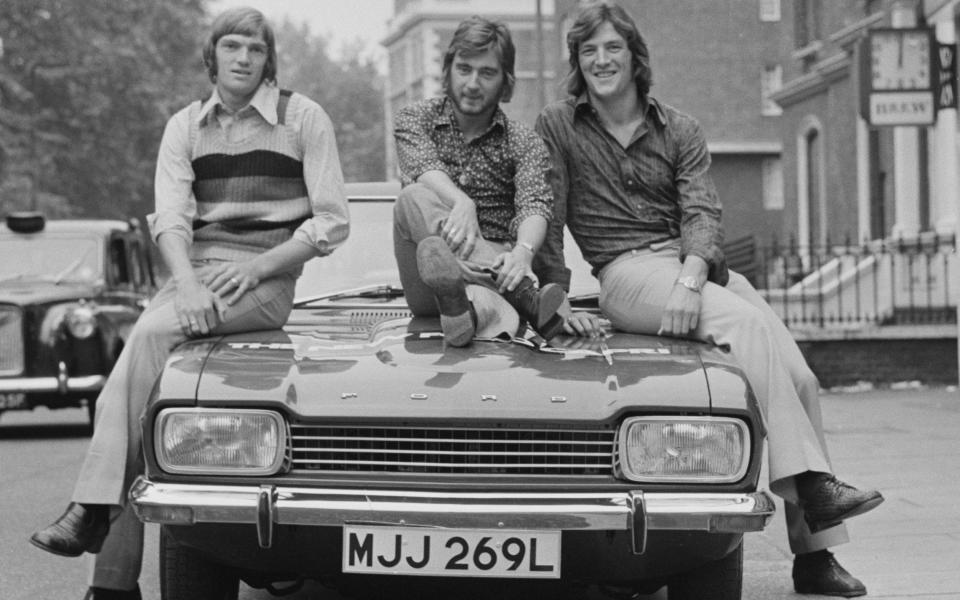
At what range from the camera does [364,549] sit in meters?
4.22

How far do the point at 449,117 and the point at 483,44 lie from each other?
307mm

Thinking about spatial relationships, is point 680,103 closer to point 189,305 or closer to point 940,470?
point 940,470

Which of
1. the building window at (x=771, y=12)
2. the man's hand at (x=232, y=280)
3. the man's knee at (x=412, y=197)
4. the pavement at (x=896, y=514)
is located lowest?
the pavement at (x=896, y=514)

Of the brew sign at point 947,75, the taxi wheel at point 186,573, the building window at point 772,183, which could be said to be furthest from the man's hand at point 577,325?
the building window at point 772,183

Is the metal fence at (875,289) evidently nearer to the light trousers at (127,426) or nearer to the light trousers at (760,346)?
the light trousers at (760,346)

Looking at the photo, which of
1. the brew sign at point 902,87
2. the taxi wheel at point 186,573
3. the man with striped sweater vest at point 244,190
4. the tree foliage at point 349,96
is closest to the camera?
the taxi wheel at point 186,573

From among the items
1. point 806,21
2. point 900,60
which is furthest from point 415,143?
point 806,21

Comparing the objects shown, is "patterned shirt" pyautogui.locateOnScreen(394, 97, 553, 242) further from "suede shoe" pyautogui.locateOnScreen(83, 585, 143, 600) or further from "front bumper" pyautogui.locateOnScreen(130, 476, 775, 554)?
"suede shoe" pyautogui.locateOnScreen(83, 585, 143, 600)

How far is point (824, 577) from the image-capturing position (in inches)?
219

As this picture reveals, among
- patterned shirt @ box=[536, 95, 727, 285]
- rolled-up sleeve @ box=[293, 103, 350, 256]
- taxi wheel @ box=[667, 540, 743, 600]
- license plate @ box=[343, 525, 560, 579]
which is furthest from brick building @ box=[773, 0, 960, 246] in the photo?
license plate @ box=[343, 525, 560, 579]

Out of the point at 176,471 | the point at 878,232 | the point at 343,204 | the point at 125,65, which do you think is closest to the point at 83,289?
the point at 343,204

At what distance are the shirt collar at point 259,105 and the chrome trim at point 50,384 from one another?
27.9ft

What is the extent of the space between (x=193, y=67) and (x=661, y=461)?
41.4 m

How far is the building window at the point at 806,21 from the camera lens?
29047 millimetres
